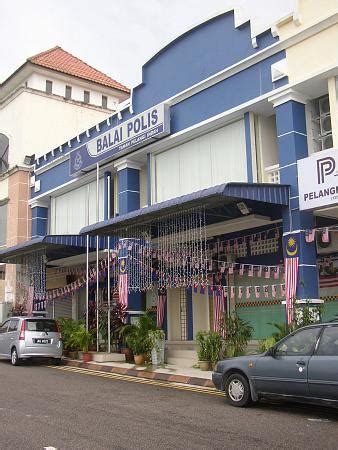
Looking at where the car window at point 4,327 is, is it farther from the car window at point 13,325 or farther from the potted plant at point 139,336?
the potted plant at point 139,336

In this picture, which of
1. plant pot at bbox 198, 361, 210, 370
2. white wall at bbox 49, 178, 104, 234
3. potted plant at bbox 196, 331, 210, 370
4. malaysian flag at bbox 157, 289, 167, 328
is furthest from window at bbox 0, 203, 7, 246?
plant pot at bbox 198, 361, 210, 370

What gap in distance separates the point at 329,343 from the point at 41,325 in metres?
10.6

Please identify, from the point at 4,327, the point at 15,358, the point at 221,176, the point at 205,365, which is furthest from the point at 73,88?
the point at 205,365

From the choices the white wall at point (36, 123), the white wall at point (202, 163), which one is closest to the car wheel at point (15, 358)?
the white wall at point (202, 163)

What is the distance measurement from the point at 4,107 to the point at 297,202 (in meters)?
20.6

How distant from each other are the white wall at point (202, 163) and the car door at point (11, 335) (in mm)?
5896

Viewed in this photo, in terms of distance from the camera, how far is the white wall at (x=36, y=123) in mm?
27062

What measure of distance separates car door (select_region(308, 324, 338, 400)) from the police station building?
14.3 ft

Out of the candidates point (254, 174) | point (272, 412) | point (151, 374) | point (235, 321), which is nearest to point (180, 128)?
point (254, 174)

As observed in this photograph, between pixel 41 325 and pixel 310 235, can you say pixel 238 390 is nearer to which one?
pixel 310 235

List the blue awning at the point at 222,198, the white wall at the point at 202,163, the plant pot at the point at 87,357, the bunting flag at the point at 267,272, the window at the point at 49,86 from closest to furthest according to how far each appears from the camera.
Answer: the blue awning at the point at 222,198
the bunting flag at the point at 267,272
the white wall at the point at 202,163
the plant pot at the point at 87,357
the window at the point at 49,86

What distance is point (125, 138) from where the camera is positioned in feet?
60.4

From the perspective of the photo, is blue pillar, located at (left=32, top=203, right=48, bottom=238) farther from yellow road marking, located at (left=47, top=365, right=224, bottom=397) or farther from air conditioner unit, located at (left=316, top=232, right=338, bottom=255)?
air conditioner unit, located at (left=316, top=232, right=338, bottom=255)

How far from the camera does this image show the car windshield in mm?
16391
